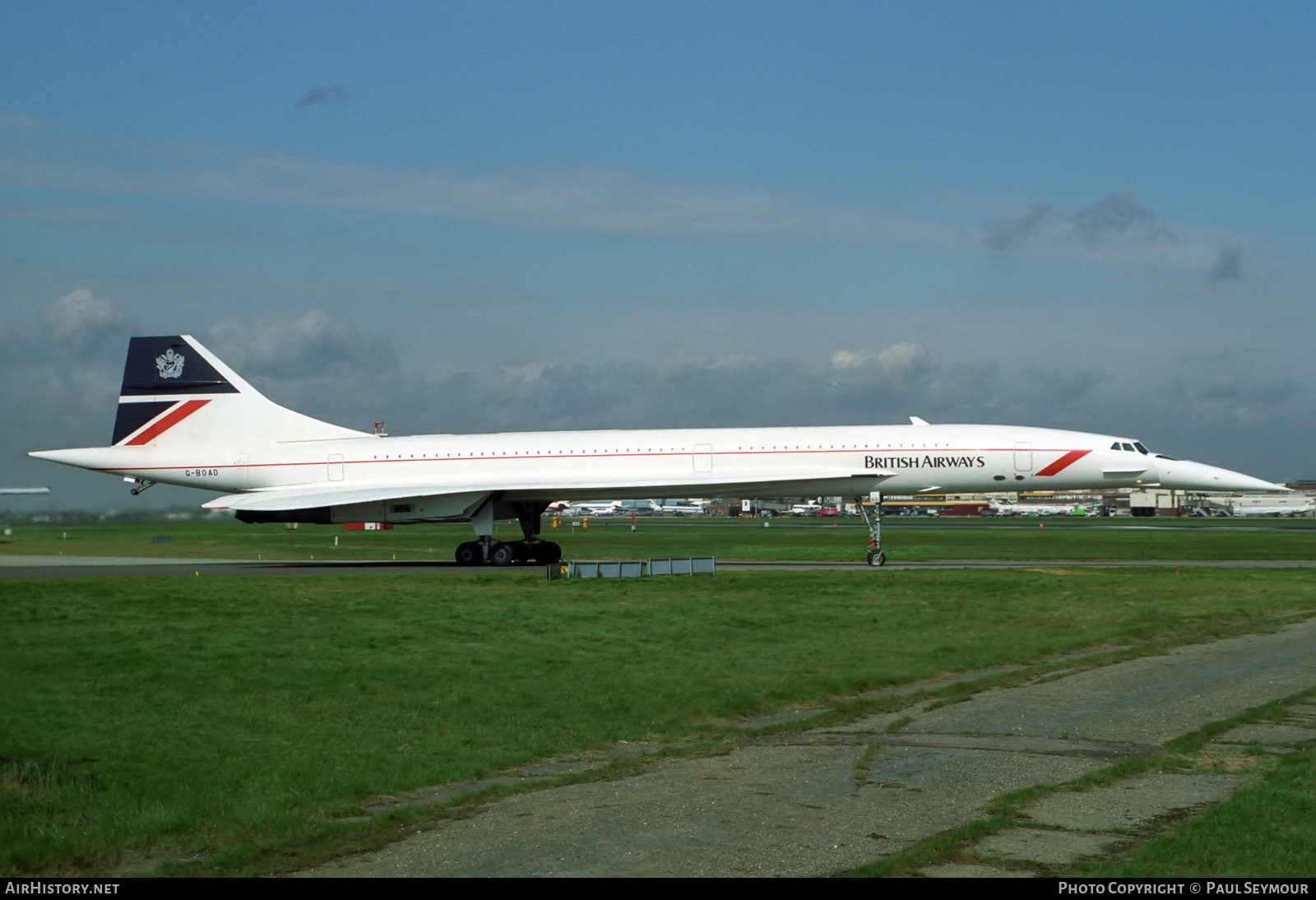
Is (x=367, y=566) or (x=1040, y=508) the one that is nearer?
(x=367, y=566)

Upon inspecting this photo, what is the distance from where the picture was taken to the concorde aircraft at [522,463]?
107 ft

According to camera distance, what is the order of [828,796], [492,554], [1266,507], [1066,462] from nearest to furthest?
1. [828,796]
2. [1066,462]
3. [492,554]
4. [1266,507]

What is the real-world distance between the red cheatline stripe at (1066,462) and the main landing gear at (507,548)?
13.6 m

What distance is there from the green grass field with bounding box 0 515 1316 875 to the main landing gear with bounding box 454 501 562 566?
716 cm

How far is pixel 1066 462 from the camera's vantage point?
32875mm

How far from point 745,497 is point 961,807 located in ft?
87.8

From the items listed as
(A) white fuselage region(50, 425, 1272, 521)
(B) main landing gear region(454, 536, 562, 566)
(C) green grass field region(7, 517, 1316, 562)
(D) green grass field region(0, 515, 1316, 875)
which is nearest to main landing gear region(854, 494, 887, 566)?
(A) white fuselage region(50, 425, 1272, 521)

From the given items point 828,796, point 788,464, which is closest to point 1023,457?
point 788,464

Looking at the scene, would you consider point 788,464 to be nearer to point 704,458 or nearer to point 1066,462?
point 704,458

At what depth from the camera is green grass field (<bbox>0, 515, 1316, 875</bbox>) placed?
7.50 metres

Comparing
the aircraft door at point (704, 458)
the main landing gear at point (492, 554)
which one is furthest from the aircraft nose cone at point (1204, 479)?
the main landing gear at point (492, 554)

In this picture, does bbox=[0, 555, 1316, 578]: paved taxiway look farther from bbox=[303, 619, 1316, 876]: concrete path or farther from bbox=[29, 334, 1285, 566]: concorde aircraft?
bbox=[303, 619, 1316, 876]: concrete path

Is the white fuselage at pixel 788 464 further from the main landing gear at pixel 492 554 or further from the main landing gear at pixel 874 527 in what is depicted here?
the main landing gear at pixel 492 554

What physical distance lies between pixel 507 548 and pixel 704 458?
592cm
